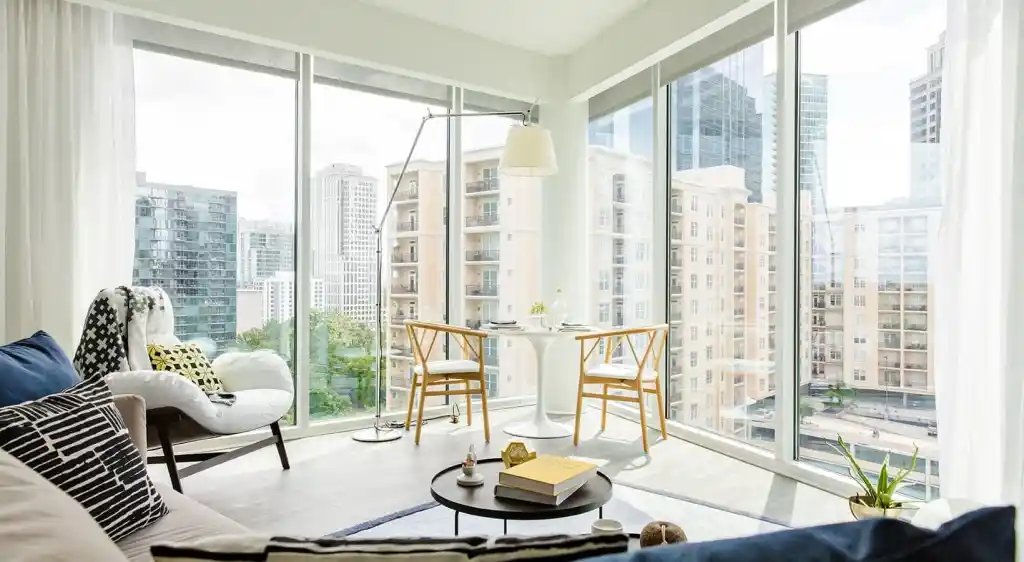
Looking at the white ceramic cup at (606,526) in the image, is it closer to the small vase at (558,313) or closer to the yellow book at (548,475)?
the yellow book at (548,475)

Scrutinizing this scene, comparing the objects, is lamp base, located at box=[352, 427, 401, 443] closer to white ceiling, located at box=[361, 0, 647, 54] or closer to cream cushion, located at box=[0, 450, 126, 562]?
white ceiling, located at box=[361, 0, 647, 54]

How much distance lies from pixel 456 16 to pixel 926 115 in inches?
120

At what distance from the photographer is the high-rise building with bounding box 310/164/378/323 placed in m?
4.59

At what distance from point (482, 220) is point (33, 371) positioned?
12.6ft

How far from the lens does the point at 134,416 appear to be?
1903mm

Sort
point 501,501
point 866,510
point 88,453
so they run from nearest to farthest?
point 88,453 → point 501,501 → point 866,510

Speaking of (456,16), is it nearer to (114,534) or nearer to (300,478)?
(300,478)

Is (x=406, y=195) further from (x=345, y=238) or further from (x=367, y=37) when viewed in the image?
(x=367, y=37)

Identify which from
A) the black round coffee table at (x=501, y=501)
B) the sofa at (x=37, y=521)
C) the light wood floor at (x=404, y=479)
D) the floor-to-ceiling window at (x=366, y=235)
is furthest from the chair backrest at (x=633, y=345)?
the sofa at (x=37, y=521)

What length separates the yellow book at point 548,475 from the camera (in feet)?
6.52

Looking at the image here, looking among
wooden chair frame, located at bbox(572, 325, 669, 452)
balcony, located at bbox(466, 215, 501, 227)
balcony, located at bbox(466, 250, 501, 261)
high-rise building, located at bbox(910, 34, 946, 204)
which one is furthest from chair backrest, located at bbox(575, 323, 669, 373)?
high-rise building, located at bbox(910, 34, 946, 204)

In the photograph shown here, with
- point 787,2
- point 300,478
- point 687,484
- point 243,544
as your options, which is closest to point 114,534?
point 243,544

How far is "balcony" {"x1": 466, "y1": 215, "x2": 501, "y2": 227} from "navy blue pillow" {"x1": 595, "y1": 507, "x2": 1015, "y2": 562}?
4.83 meters

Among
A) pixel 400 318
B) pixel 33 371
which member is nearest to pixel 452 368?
pixel 400 318
